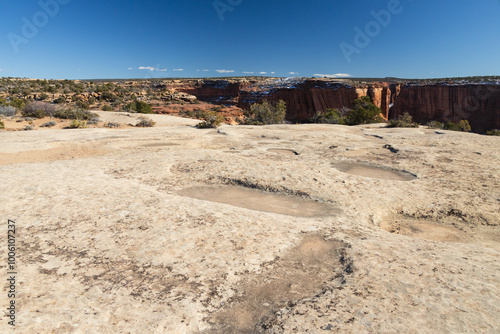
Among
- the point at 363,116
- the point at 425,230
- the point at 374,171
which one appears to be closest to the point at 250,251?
the point at 425,230

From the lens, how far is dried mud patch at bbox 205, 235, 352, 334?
243 centimetres

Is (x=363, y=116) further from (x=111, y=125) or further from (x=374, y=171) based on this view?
(x=111, y=125)

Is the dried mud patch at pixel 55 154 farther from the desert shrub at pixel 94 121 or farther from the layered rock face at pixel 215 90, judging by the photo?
the layered rock face at pixel 215 90

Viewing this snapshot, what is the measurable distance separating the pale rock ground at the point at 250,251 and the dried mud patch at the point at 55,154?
1469 mm

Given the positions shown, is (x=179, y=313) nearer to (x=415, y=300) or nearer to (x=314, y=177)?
(x=415, y=300)

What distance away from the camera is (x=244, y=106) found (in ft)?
176

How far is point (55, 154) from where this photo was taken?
8.91m

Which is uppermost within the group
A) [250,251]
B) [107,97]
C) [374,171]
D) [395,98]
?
[107,97]

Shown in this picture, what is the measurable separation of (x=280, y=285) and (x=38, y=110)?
66.9 ft

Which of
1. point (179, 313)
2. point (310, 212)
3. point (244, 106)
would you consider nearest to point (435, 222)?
point (310, 212)

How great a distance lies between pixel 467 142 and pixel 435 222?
7.37 m

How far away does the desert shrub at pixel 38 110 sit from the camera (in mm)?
17750

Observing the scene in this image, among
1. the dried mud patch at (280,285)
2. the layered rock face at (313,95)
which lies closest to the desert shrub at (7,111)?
the dried mud patch at (280,285)

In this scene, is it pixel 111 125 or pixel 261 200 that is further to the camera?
pixel 111 125
